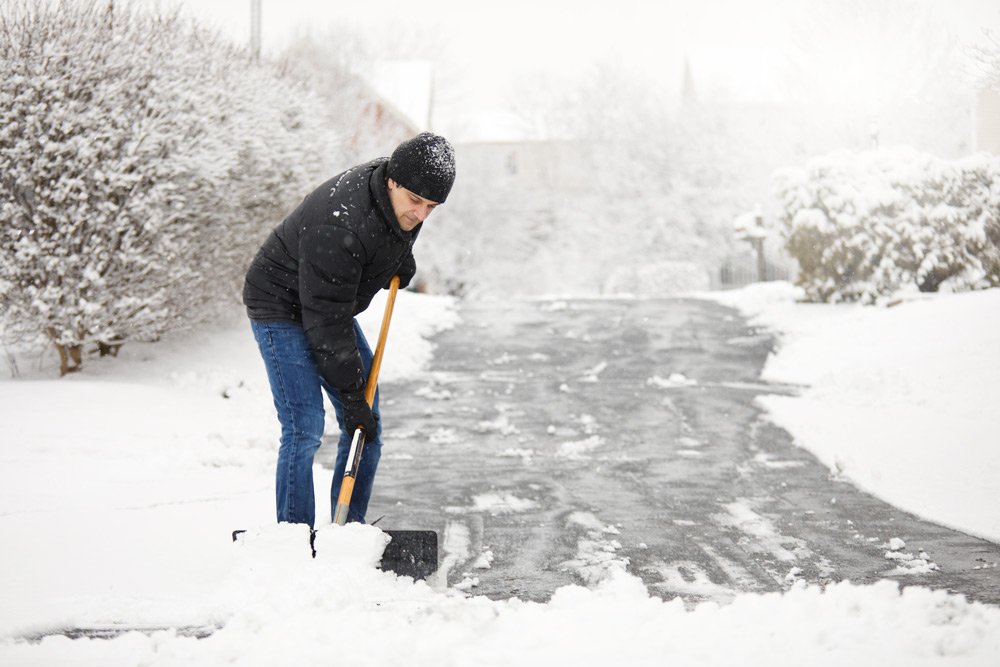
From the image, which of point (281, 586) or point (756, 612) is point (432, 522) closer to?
point (281, 586)

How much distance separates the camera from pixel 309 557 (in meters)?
3.63

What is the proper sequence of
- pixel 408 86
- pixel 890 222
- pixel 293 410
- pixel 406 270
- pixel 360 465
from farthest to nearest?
pixel 408 86
pixel 890 222
pixel 406 270
pixel 360 465
pixel 293 410

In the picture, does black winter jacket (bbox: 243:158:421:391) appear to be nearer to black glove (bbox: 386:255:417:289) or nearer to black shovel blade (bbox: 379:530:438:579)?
black glove (bbox: 386:255:417:289)

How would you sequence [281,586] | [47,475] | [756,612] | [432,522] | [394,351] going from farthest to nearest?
[394,351] → [47,475] → [432,522] → [281,586] → [756,612]

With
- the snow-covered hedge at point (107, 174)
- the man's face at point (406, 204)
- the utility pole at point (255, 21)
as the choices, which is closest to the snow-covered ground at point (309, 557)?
the snow-covered hedge at point (107, 174)

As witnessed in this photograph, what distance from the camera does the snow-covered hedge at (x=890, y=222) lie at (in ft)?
40.5

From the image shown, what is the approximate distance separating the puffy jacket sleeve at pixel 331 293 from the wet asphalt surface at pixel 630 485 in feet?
3.53

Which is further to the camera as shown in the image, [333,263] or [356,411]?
[356,411]

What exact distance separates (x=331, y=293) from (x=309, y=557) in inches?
39.9

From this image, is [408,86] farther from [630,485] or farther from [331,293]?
[331,293]

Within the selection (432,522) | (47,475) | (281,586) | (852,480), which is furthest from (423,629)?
(852,480)

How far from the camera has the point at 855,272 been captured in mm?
13445

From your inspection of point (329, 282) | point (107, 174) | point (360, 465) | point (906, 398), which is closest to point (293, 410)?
point (360, 465)

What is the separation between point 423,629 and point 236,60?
31.3 feet
